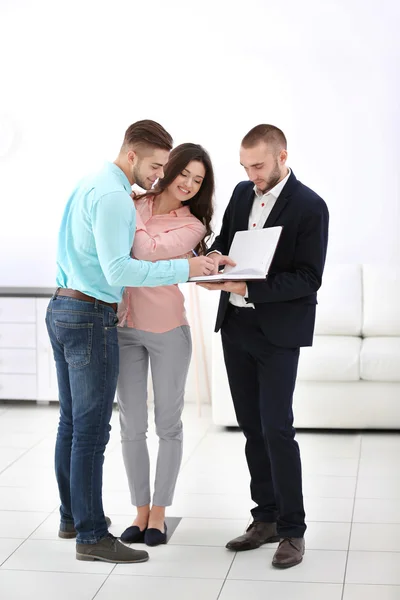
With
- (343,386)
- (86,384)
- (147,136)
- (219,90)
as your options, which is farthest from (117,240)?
(219,90)

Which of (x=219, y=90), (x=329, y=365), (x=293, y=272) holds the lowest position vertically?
(x=329, y=365)

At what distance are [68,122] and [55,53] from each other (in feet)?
1.52

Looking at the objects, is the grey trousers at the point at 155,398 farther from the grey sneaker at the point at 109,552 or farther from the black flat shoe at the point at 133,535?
the grey sneaker at the point at 109,552

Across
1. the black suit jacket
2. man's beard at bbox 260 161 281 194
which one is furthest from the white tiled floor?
man's beard at bbox 260 161 281 194

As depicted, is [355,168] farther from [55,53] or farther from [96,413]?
[96,413]

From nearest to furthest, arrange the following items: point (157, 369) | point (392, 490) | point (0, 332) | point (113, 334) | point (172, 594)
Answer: point (172, 594)
point (113, 334)
point (157, 369)
point (392, 490)
point (0, 332)

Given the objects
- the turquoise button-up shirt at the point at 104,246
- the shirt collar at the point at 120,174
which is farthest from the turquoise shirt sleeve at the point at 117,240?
the shirt collar at the point at 120,174

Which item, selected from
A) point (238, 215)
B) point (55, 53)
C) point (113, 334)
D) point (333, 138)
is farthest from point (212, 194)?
point (55, 53)

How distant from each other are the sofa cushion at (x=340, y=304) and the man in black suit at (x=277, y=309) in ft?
7.00

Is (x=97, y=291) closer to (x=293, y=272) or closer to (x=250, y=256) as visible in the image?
(x=250, y=256)

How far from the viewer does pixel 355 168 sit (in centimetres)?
582

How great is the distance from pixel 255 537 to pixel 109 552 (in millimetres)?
533

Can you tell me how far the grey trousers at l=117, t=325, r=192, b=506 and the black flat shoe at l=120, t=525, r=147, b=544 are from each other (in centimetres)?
9

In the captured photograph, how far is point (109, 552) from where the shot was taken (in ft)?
10.0
